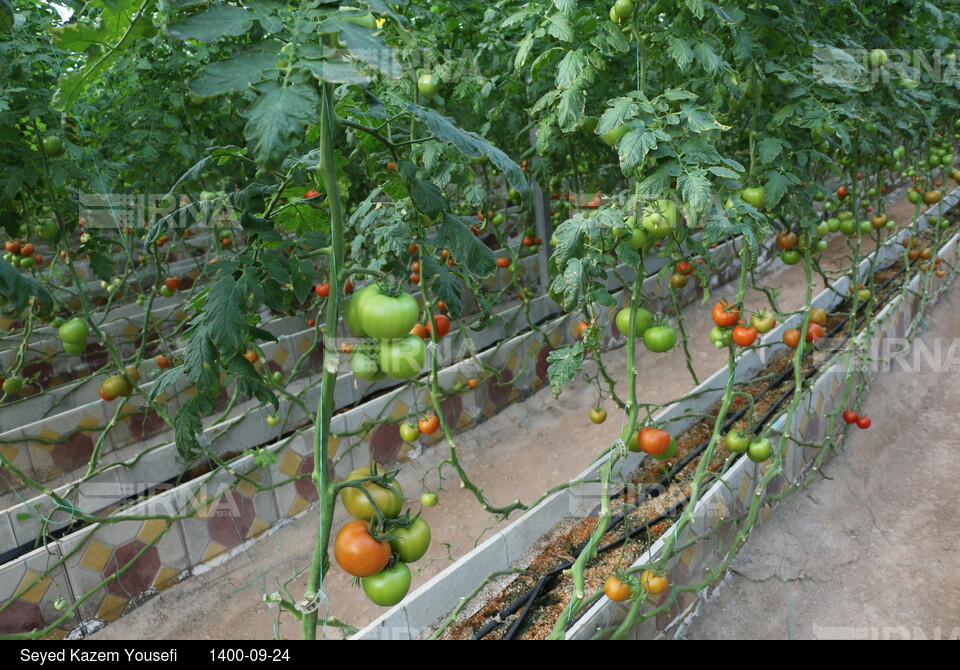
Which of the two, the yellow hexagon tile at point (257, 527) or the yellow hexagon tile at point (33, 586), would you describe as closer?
the yellow hexagon tile at point (33, 586)

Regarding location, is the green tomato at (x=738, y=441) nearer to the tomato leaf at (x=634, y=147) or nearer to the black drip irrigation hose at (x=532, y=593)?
the black drip irrigation hose at (x=532, y=593)

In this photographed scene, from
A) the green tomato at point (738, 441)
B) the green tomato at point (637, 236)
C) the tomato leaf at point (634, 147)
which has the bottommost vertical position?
the green tomato at point (738, 441)

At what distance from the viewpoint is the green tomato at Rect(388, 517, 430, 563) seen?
→ 1.00 m

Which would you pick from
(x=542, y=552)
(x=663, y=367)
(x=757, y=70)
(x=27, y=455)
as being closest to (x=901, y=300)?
(x=663, y=367)

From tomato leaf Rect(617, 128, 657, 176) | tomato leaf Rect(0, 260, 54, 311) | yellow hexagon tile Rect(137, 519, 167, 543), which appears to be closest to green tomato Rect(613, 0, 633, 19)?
tomato leaf Rect(617, 128, 657, 176)

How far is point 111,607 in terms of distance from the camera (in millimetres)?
2562

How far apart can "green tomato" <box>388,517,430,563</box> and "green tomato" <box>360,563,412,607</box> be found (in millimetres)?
22

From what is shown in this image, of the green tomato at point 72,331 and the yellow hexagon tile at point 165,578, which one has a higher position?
the green tomato at point 72,331

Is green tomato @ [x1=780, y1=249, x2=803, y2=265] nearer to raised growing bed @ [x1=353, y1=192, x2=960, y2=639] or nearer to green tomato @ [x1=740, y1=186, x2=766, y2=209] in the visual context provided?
raised growing bed @ [x1=353, y1=192, x2=960, y2=639]

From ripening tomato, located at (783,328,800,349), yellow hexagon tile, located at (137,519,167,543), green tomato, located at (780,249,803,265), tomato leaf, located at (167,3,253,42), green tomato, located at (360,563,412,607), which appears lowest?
yellow hexagon tile, located at (137,519,167,543)

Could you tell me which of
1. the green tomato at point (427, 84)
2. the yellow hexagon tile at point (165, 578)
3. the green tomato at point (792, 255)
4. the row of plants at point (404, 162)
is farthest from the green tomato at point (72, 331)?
the green tomato at point (792, 255)

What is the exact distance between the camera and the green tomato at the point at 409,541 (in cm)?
100

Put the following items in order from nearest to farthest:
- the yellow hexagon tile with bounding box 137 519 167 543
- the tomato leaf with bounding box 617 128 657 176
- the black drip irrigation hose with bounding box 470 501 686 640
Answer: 1. the tomato leaf with bounding box 617 128 657 176
2. the black drip irrigation hose with bounding box 470 501 686 640
3. the yellow hexagon tile with bounding box 137 519 167 543

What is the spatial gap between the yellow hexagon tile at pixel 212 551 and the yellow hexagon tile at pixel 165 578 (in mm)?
121
